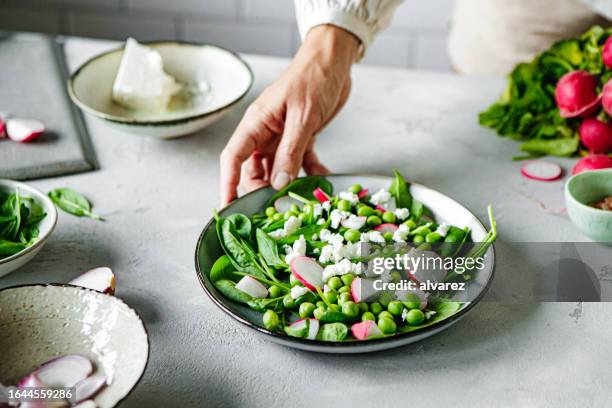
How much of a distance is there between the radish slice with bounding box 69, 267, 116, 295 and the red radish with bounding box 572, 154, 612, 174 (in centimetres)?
83

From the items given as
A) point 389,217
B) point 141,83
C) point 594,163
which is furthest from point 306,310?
point 141,83

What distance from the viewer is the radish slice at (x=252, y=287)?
0.97 meters

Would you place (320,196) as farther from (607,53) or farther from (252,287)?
(607,53)

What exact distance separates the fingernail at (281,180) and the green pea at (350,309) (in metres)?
0.34

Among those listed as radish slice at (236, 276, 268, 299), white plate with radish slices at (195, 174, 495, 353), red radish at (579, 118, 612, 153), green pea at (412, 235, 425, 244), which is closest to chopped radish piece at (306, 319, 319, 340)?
white plate with radish slices at (195, 174, 495, 353)

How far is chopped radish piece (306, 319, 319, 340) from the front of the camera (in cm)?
88

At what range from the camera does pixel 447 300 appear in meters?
0.95

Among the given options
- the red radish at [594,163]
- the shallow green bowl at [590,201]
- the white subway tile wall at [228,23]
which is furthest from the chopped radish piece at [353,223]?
the white subway tile wall at [228,23]

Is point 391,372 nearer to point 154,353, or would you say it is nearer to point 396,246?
point 396,246

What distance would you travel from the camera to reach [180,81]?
163 cm

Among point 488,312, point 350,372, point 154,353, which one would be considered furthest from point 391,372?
point 154,353

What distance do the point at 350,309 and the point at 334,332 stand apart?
4 cm

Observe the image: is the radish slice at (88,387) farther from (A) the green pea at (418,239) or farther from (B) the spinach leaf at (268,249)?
(A) the green pea at (418,239)

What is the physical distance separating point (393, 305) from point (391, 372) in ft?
0.28
